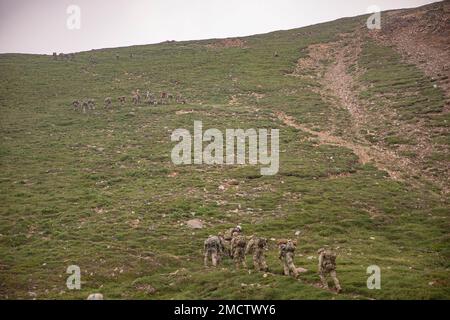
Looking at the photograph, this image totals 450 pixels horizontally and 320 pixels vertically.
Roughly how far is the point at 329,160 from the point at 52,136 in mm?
30562

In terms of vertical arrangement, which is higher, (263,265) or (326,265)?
(326,265)

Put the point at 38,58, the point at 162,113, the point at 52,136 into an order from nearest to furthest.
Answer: the point at 52,136, the point at 162,113, the point at 38,58

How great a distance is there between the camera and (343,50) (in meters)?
85.8

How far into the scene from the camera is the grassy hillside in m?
25.1

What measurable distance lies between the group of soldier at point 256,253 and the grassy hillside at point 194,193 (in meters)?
0.63

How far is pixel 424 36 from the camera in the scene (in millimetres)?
81438

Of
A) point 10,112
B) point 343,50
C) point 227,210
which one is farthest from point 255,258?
point 343,50

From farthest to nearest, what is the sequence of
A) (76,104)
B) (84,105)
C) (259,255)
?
(76,104) < (84,105) < (259,255)

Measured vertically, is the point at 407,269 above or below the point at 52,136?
below

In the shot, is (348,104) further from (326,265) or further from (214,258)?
(326,265)

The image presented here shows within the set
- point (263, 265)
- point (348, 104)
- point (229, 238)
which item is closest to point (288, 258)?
point (263, 265)

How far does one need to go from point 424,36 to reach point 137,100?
48441mm
